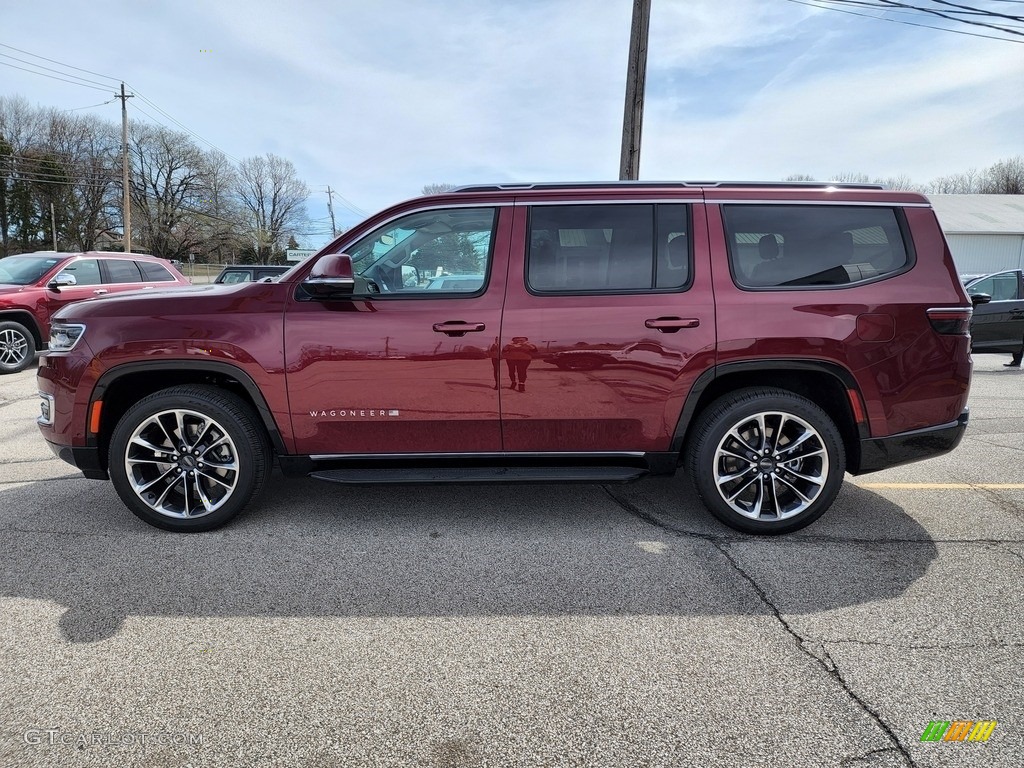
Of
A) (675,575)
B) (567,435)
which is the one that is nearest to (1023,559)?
(675,575)

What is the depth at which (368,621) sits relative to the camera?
274cm

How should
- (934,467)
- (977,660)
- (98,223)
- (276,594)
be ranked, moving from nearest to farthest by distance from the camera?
1. (977,660)
2. (276,594)
3. (934,467)
4. (98,223)

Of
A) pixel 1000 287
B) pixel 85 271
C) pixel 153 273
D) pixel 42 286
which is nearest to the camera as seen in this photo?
pixel 42 286

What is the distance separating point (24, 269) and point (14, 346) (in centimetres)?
146

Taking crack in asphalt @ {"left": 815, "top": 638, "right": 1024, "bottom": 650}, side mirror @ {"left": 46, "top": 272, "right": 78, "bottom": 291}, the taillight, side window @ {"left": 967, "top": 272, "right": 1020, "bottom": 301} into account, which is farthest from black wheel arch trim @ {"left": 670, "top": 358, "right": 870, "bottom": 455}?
side mirror @ {"left": 46, "top": 272, "right": 78, "bottom": 291}

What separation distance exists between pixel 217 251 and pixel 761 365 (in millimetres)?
72927

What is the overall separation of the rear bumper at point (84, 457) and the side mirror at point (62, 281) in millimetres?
7926

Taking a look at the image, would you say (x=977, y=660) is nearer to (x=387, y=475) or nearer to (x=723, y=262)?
(x=723, y=262)

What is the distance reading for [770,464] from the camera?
11.8ft

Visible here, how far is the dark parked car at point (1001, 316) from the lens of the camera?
10461 mm

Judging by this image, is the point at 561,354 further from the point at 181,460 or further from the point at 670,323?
the point at 181,460

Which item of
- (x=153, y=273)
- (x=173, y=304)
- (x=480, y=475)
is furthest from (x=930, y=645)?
(x=153, y=273)

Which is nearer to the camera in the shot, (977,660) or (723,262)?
(977,660)

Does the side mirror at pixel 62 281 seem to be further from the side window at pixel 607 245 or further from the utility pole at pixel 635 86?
the side window at pixel 607 245
